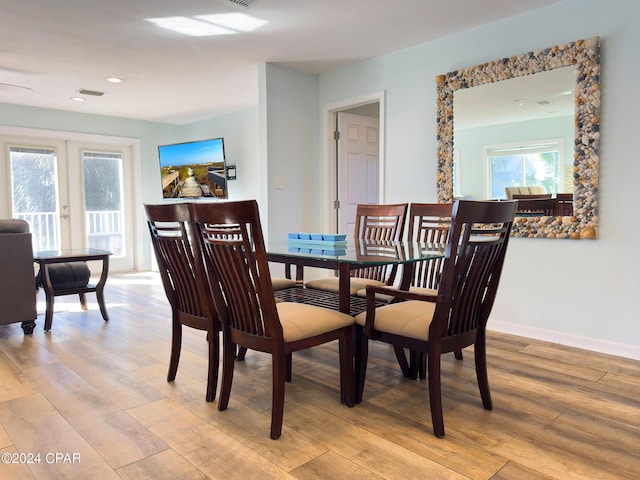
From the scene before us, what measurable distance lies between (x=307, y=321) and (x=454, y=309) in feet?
2.01

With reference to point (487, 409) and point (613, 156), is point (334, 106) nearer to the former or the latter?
point (613, 156)

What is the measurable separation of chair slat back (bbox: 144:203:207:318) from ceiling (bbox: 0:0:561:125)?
1678 mm

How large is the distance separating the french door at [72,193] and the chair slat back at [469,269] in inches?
246

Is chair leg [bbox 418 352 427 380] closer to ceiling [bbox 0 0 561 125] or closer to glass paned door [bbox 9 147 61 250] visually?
ceiling [bbox 0 0 561 125]

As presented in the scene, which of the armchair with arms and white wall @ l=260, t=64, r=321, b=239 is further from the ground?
white wall @ l=260, t=64, r=321, b=239

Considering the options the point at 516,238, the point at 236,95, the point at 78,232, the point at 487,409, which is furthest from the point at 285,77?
the point at 78,232

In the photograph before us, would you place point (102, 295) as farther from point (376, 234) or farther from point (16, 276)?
point (376, 234)

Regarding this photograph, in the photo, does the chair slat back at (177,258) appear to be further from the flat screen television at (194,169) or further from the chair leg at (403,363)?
the flat screen television at (194,169)

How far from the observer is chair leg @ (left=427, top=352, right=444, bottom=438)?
179cm

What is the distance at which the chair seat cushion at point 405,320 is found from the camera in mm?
1855

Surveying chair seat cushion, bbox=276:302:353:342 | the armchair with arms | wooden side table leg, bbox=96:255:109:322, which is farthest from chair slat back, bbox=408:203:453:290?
the armchair with arms

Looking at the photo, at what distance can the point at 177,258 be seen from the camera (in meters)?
2.22

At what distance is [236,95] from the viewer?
5645 millimetres

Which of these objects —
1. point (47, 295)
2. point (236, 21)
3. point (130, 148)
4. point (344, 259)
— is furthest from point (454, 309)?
point (130, 148)
